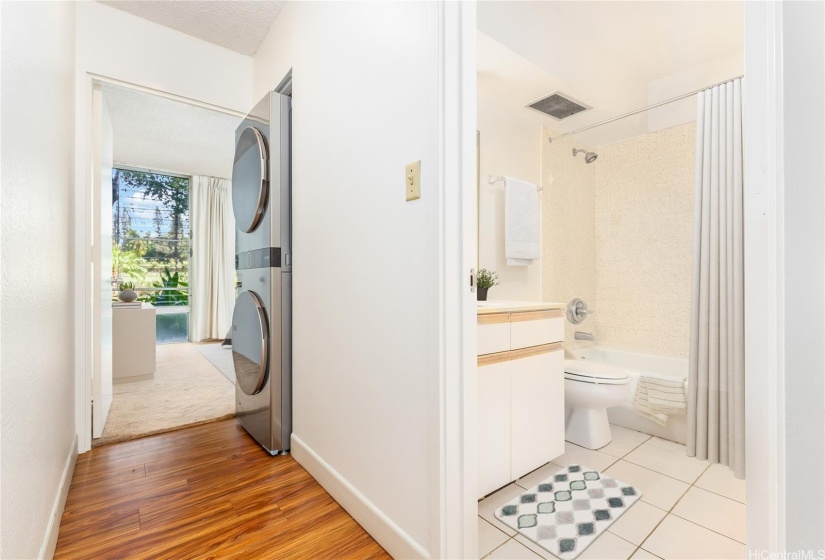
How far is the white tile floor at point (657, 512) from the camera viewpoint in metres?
1.26

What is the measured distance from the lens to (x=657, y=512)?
1.48 metres

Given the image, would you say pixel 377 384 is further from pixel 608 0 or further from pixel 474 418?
pixel 608 0

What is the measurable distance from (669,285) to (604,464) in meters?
1.70

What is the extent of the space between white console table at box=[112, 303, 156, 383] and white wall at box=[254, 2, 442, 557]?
7.96 ft

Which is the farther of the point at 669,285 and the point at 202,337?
the point at 202,337

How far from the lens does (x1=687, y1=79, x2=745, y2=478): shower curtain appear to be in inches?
50.5

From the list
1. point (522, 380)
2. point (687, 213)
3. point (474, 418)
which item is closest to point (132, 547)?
point (474, 418)

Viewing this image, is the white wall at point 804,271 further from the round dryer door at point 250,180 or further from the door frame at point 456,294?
the round dryer door at point 250,180

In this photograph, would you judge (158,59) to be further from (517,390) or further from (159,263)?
(159,263)

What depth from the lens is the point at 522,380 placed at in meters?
1.64

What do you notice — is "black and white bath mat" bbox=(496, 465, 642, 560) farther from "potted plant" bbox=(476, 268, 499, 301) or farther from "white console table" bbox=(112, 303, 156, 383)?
"white console table" bbox=(112, 303, 156, 383)

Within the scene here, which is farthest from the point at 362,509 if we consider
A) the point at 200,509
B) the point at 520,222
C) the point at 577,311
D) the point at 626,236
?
the point at 626,236

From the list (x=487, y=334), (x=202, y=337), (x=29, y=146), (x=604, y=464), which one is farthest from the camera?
(x=202, y=337)

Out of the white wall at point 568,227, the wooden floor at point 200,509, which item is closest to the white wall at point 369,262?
the wooden floor at point 200,509
